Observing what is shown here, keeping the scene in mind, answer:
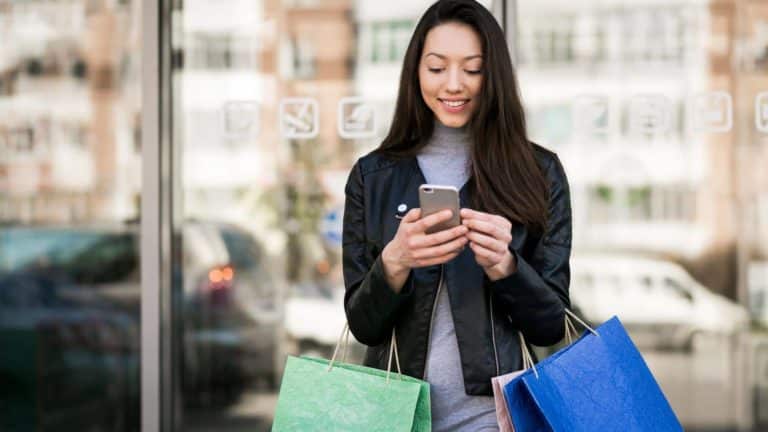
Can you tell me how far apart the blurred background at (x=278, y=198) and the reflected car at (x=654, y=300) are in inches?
0.5

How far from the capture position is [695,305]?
579cm

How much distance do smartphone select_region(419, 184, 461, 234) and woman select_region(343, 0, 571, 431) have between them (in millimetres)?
142

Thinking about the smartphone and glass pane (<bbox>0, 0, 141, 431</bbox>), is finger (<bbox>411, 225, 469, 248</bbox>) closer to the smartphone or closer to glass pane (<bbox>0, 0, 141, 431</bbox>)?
the smartphone

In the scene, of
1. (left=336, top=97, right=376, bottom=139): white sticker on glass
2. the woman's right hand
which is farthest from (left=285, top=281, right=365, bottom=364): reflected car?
the woman's right hand

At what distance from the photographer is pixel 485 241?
152 centimetres

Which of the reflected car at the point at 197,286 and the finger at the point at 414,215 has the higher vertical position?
the finger at the point at 414,215

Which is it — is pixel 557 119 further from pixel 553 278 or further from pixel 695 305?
pixel 553 278

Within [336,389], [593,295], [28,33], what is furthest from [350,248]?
[28,33]

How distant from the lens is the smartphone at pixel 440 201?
1.47 metres

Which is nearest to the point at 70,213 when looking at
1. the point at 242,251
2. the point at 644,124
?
the point at 242,251

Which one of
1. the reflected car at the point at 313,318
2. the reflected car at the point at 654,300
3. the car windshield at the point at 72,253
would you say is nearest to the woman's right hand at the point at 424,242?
the reflected car at the point at 313,318

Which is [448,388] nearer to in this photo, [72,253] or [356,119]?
[356,119]

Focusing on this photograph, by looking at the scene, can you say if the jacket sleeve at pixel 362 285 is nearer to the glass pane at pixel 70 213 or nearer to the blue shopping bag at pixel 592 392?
the blue shopping bag at pixel 592 392

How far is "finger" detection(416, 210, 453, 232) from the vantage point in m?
1.48
